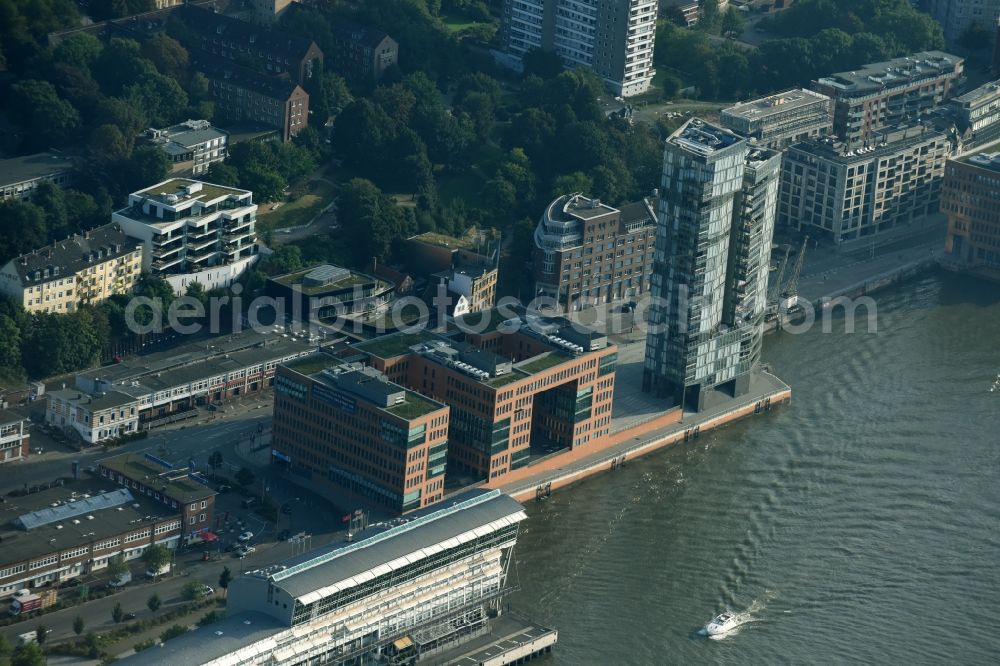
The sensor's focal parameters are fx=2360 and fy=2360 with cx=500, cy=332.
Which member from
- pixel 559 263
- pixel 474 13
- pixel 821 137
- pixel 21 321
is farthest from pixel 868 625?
pixel 474 13

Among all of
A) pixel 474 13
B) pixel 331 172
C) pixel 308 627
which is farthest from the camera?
pixel 474 13

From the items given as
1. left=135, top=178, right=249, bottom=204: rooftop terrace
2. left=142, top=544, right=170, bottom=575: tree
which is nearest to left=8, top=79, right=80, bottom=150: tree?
left=135, top=178, right=249, bottom=204: rooftop terrace

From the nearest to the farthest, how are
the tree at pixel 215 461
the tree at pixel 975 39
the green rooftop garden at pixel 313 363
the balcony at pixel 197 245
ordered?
the tree at pixel 215 461, the green rooftop garden at pixel 313 363, the balcony at pixel 197 245, the tree at pixel 975 39

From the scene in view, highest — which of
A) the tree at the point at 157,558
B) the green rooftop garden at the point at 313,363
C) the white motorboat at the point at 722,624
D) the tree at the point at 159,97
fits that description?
the tree at the point at 159,97

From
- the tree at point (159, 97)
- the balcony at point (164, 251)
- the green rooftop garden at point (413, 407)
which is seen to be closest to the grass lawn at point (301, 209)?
the balcony at point (164, 251)

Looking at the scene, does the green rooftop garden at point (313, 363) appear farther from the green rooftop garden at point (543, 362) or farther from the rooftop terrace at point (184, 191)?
the rooftop terrace at point (184, 191)

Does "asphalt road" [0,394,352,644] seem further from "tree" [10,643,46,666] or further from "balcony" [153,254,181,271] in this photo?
"balcony" [153,254,181,271]

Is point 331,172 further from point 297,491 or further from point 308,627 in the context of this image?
point 308,627

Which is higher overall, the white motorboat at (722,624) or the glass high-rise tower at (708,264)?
the glass high-rise tower at (708,264)
